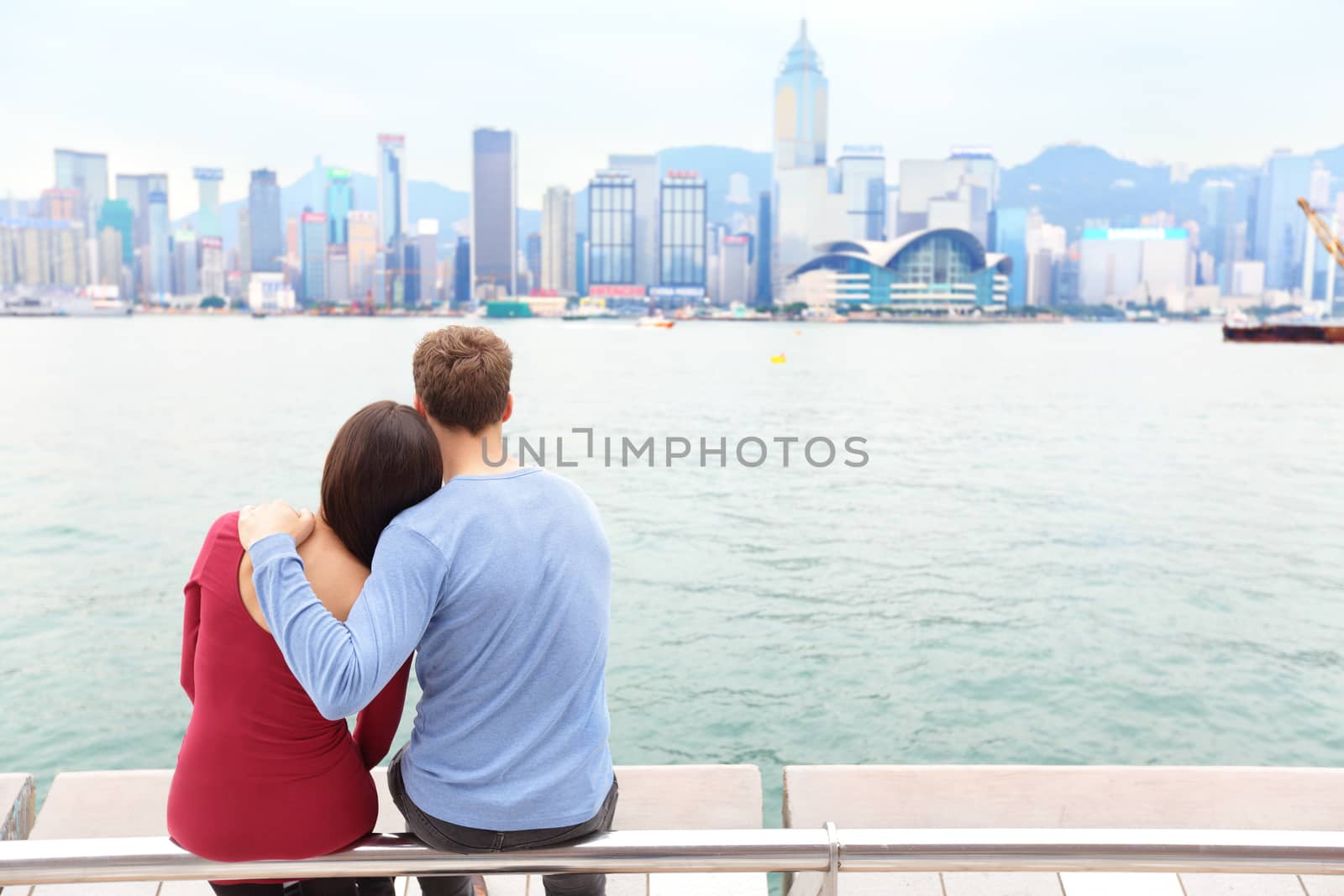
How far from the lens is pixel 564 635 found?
5.47ft

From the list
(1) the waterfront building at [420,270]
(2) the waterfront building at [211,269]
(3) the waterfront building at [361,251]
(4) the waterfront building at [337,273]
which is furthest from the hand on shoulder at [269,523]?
(4) the waterfront building at [337,273]

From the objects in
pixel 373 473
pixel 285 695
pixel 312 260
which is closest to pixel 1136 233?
pixel 312 260

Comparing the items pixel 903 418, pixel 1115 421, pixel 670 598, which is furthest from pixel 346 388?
pixel 670 598

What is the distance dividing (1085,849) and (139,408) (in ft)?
113

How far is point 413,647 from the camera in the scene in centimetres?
154

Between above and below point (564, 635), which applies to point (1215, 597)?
below

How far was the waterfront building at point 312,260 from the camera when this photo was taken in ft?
618

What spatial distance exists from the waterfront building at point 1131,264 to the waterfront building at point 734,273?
56.1m

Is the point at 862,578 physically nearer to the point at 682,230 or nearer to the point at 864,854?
the point at 864,854

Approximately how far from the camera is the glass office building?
19300cm

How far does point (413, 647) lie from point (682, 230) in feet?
649

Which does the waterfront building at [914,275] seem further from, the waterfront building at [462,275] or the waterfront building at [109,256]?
the waterfront building at [109,256]

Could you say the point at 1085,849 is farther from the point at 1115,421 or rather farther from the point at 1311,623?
the point at 1115,421

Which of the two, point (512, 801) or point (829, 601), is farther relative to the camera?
point (829, 601)
